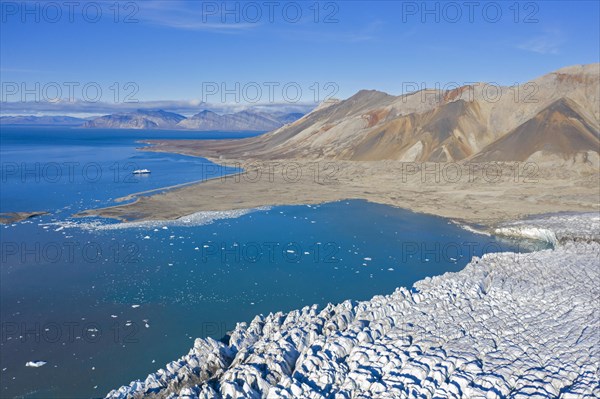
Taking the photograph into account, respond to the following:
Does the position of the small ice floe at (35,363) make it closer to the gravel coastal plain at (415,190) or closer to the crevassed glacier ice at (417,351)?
the crevassed glacier ice at (417,351)

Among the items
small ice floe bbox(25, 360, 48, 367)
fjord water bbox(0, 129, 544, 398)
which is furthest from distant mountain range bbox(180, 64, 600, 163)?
small ice floe bbox(25, 360, 48, 367)

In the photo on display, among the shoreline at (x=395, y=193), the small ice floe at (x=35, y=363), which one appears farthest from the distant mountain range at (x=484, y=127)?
the small ice floe at (x=35, y=363)

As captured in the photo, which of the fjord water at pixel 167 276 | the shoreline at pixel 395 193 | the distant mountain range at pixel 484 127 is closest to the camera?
the fjord water at pixel 167 276

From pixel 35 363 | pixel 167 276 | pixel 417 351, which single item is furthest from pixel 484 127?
pixel 35 363

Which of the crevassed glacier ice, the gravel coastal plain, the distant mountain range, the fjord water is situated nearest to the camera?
the crevassed glacier ice

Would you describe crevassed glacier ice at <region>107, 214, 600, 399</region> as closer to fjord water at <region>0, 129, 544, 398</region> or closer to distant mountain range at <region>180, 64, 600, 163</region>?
fjord water at <region>0, 129, 544, 398</region>

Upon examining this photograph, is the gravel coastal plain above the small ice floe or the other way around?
above
